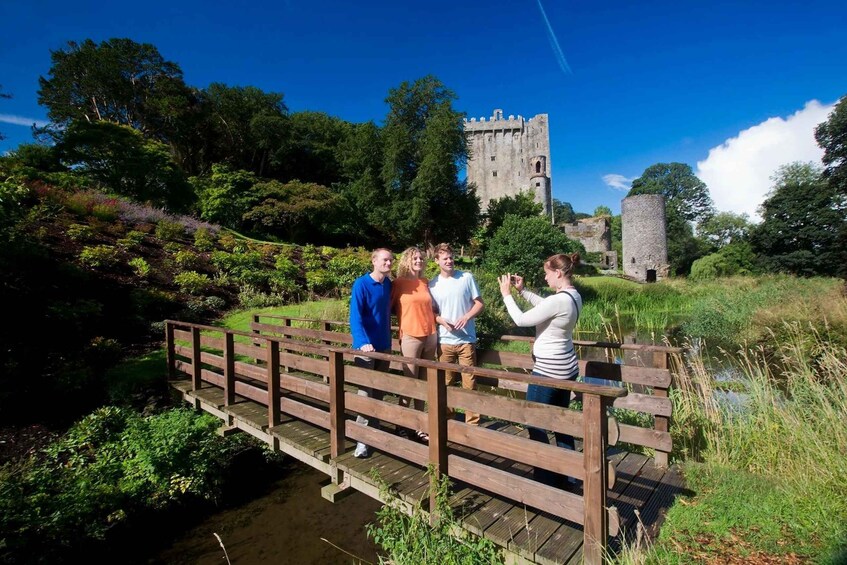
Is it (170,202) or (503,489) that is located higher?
(170,202)

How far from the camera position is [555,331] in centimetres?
276

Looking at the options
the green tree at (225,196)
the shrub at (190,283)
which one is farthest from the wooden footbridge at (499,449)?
the green tree at (225,196)

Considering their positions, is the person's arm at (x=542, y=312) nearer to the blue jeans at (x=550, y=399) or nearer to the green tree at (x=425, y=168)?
the blue jeans at (x=550, y=399)

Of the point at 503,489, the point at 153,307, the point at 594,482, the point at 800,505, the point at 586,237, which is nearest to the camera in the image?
the point at 594,482

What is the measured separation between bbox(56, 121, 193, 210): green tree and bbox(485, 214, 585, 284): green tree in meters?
16.8

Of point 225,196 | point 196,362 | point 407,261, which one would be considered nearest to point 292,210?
point 225,196

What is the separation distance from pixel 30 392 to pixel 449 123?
79.9 ft

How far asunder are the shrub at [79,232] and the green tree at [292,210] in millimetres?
12349

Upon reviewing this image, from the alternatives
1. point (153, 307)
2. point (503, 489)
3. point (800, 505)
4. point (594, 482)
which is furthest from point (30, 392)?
point (800, 505)

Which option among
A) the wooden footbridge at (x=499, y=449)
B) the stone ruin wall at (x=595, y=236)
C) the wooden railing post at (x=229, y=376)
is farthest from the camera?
the stone ruin wall at (x=595, y=236)

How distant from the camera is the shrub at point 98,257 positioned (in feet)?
33.3

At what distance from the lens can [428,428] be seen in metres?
2.83

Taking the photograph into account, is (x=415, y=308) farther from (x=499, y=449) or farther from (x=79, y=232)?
(x=79, y=232)

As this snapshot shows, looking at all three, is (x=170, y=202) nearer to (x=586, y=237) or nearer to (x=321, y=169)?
(x=321, y=169)
